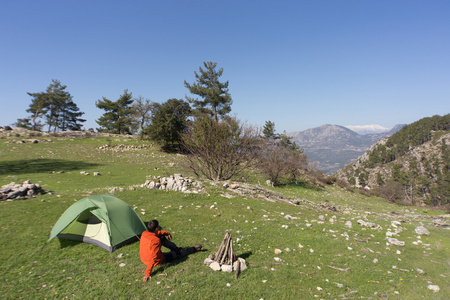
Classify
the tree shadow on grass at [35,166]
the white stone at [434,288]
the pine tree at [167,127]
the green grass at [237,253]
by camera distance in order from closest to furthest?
1. the green grass at [237,253]
2. the white stone at [434,288]
3. the tree shadow on grass at [35,166]
4. the pine tree at [167,127]

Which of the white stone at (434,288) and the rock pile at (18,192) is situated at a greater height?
the rock pile at (18,192)

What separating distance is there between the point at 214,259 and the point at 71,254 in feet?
18.3

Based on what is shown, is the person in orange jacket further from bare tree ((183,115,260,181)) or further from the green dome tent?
bare tree ((183,115,260,181))

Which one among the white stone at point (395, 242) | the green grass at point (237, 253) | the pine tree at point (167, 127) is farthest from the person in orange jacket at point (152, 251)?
the pine tree at point (167, 127)

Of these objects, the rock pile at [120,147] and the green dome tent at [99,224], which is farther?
the rock pile at [120,147]

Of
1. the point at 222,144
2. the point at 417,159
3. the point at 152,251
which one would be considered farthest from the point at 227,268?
the point at 417,159

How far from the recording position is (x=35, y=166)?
79.6 ft

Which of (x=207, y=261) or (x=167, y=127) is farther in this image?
(x=167, y=127)

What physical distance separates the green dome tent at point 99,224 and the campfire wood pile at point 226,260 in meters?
3.94

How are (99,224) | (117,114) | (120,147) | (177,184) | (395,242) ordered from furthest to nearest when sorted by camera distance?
1. (117,114)
2. (120,147)
3. (177,184)
4. (395,242)
5. (99,224)

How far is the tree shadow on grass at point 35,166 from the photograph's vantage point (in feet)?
72.0

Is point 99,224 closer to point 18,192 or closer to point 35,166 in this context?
point 18,192

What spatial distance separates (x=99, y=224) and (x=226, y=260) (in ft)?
19.1

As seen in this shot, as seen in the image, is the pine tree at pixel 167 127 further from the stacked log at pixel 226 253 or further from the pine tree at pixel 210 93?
the stacked log at pixel 226 253
